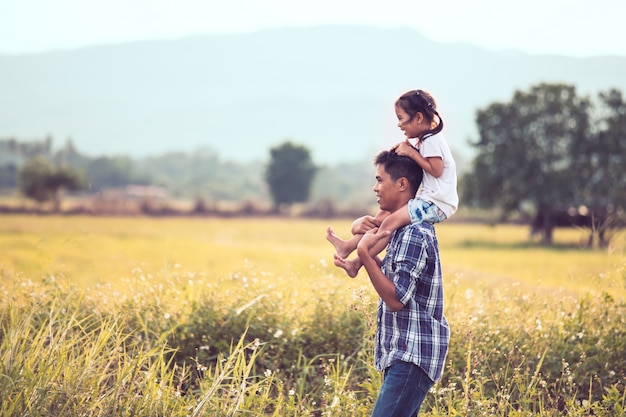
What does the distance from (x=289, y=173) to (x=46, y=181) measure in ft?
90.1

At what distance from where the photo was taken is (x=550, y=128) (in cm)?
3881

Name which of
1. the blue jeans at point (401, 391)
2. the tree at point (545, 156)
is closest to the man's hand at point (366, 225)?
the blue jeans at point (401, 391)

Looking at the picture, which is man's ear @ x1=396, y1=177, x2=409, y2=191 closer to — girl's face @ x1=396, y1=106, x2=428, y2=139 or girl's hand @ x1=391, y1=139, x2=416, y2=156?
girl's hand @ x1=391, y1=139, x2=416, y2=156

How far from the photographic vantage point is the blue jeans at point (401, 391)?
341 cm

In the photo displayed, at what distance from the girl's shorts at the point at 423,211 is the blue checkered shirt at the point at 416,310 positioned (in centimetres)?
4

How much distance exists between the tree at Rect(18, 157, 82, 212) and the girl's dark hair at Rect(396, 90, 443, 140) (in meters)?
60.8

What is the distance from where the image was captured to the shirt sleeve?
3.43m

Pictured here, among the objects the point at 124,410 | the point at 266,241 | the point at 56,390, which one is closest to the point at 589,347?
the point at 124,410

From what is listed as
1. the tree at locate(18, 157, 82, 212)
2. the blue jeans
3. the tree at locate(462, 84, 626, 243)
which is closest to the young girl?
the blue jeans

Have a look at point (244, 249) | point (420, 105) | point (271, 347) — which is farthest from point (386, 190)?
point (244, 249)

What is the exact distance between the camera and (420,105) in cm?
363

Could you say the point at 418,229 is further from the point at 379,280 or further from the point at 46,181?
the point at 46,181

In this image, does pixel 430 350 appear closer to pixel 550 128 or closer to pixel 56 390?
pixel 56 390

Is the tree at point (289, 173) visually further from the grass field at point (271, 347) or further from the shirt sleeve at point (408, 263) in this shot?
the shirt sleeve at point (408, 263)
